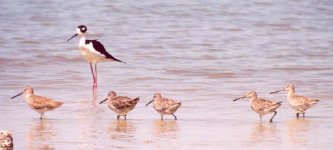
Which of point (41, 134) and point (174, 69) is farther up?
point (41, 134)

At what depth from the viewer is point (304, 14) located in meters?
29.2

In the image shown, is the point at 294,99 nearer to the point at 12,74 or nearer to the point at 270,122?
the point at 270,122

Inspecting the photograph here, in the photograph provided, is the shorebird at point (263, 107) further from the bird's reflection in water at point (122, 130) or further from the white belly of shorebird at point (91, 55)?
the white belly of shorebird at point (91, 55)

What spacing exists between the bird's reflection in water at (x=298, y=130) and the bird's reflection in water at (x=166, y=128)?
1.41 m

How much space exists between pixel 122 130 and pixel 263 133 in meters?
1.75

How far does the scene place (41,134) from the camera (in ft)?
38.3

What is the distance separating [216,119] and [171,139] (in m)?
1.74

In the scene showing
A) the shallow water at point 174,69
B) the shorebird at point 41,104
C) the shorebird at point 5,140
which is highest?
the shorebird at point 5,140

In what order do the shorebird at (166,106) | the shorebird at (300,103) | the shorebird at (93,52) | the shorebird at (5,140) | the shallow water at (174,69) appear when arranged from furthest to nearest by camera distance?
the shorebird at (93,52), the shorebird at (300,103), the shorebird at (166,106), the shallow water at (174,69), the shorebird at (5,140)

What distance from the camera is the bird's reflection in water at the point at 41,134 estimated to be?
10.8m

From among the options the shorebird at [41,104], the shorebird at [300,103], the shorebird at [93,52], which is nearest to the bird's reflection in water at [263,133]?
the shorebird at [300,103]

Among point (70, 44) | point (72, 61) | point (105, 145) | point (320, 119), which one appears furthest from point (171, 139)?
point (70, 44)

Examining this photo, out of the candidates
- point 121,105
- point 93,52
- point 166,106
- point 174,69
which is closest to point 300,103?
point 166,106

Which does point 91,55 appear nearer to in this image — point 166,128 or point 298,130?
point 166,128
